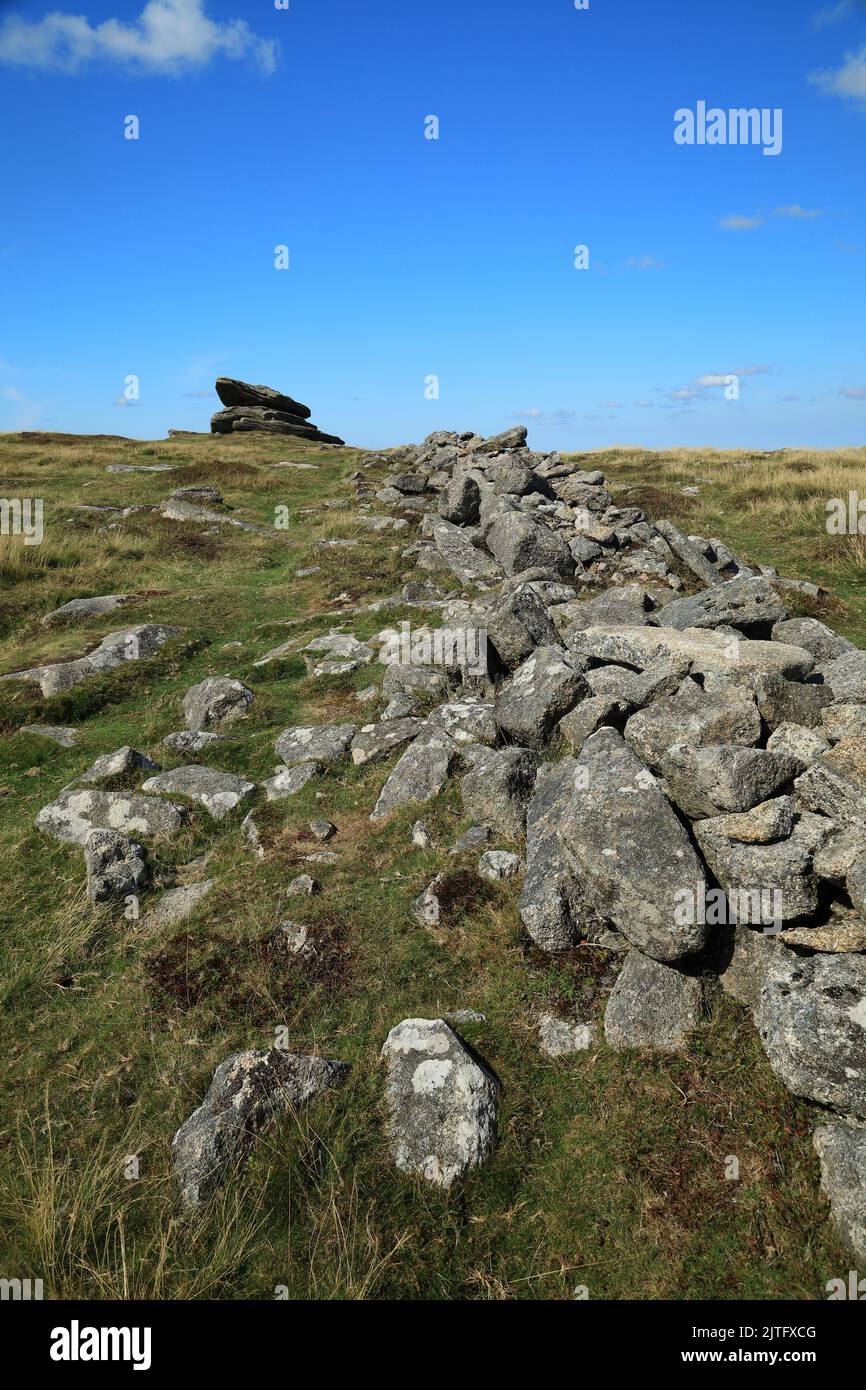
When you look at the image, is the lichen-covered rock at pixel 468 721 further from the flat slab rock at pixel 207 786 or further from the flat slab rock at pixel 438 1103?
the flat slab rock at pixel 438 1103

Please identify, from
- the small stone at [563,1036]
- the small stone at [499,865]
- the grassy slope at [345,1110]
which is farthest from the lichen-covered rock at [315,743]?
the small stone at [563,1036]

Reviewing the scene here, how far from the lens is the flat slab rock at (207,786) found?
11539mm

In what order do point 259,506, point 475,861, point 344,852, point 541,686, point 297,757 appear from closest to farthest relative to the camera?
point 475,861, point 344,852, point 541,686, point 297,757, point 259,506

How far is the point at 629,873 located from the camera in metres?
6.71

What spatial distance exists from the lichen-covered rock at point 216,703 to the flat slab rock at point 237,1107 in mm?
8746

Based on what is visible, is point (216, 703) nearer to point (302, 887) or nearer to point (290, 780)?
point (290, 780)

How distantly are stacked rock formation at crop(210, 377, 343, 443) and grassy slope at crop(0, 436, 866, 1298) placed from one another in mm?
63675

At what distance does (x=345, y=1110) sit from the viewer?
6.32m

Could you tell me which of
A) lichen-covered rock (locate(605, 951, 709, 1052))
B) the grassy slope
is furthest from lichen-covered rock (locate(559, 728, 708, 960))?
the grassy slope

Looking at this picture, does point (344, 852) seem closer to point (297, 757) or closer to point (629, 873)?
point (297, 757)

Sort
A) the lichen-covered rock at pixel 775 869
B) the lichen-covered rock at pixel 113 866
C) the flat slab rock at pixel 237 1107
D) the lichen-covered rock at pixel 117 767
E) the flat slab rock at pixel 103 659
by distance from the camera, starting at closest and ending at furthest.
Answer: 1. the flat slab rock at pixel 237 1107
2. the lichen-covered rock at pixel 775 869
3. the lichen-covered rock at pixel 113 866
4. the lichen-covered rock at pixel 117 767
5. the flat slab rock at pixel 103 659

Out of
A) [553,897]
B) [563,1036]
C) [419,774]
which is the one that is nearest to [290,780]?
[419,774]
